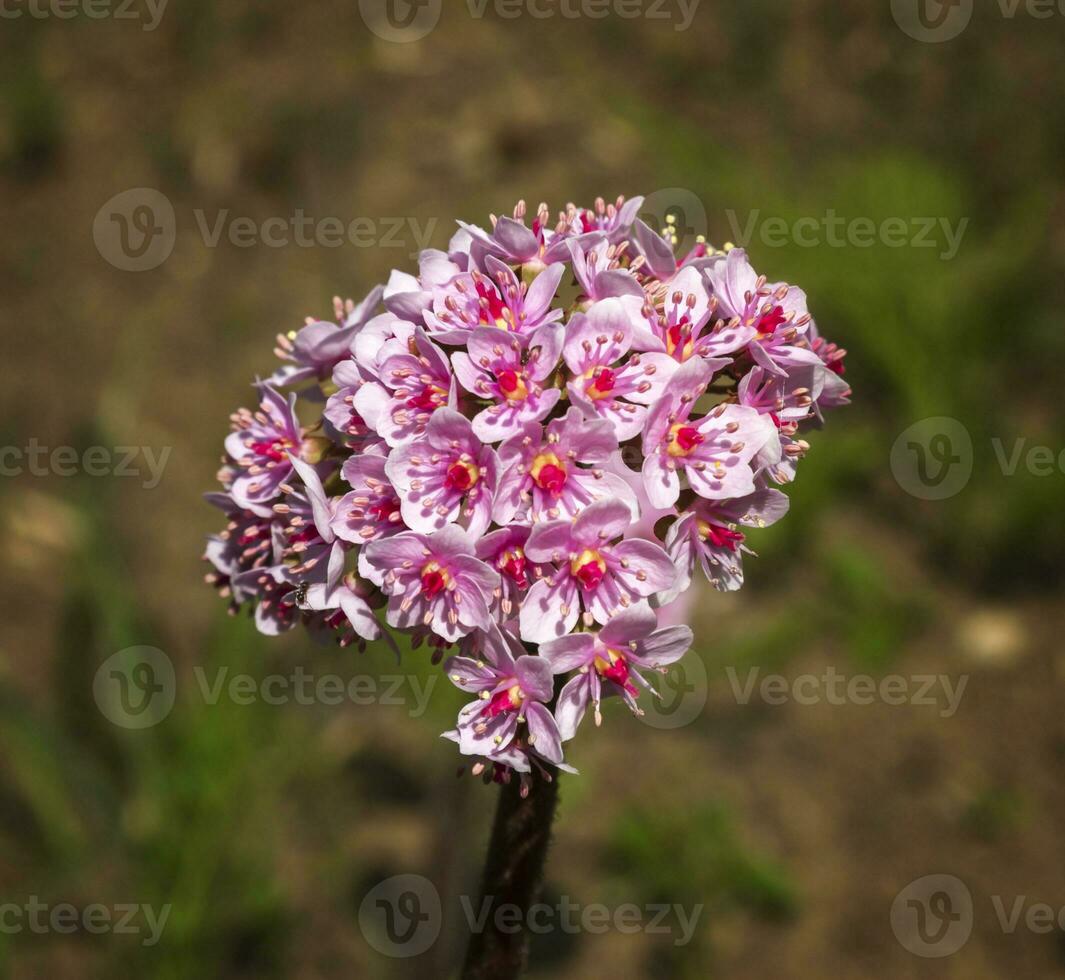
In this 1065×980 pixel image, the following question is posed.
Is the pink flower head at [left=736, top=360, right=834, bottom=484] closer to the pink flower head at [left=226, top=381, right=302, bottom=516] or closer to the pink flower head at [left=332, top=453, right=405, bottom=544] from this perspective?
the pink flower head at [left=332, top=453, right=405, bottom=544]

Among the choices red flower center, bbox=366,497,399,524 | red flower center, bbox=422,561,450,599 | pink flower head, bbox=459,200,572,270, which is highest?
pink flower head, bbox=459,200,572,270

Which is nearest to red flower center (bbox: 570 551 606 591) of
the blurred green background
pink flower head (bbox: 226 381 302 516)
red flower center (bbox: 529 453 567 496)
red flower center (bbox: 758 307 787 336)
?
red flower center (bbox: 529 453 567 496)

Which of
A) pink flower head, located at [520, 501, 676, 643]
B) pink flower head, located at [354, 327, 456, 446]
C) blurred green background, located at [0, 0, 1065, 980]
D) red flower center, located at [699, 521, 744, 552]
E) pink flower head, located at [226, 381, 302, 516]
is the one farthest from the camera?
blurred green background, located at [0, 0, 1065, 980]

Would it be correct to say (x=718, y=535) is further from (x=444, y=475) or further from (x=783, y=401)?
(x=444, y=475)

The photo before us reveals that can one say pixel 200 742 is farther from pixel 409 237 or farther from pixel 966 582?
pixel 966 582

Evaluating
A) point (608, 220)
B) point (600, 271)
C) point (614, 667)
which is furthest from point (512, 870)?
point (608, 220)

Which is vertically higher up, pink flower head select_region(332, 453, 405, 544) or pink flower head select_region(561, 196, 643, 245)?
pink flower head select_region(561, 196, 643, 245)
